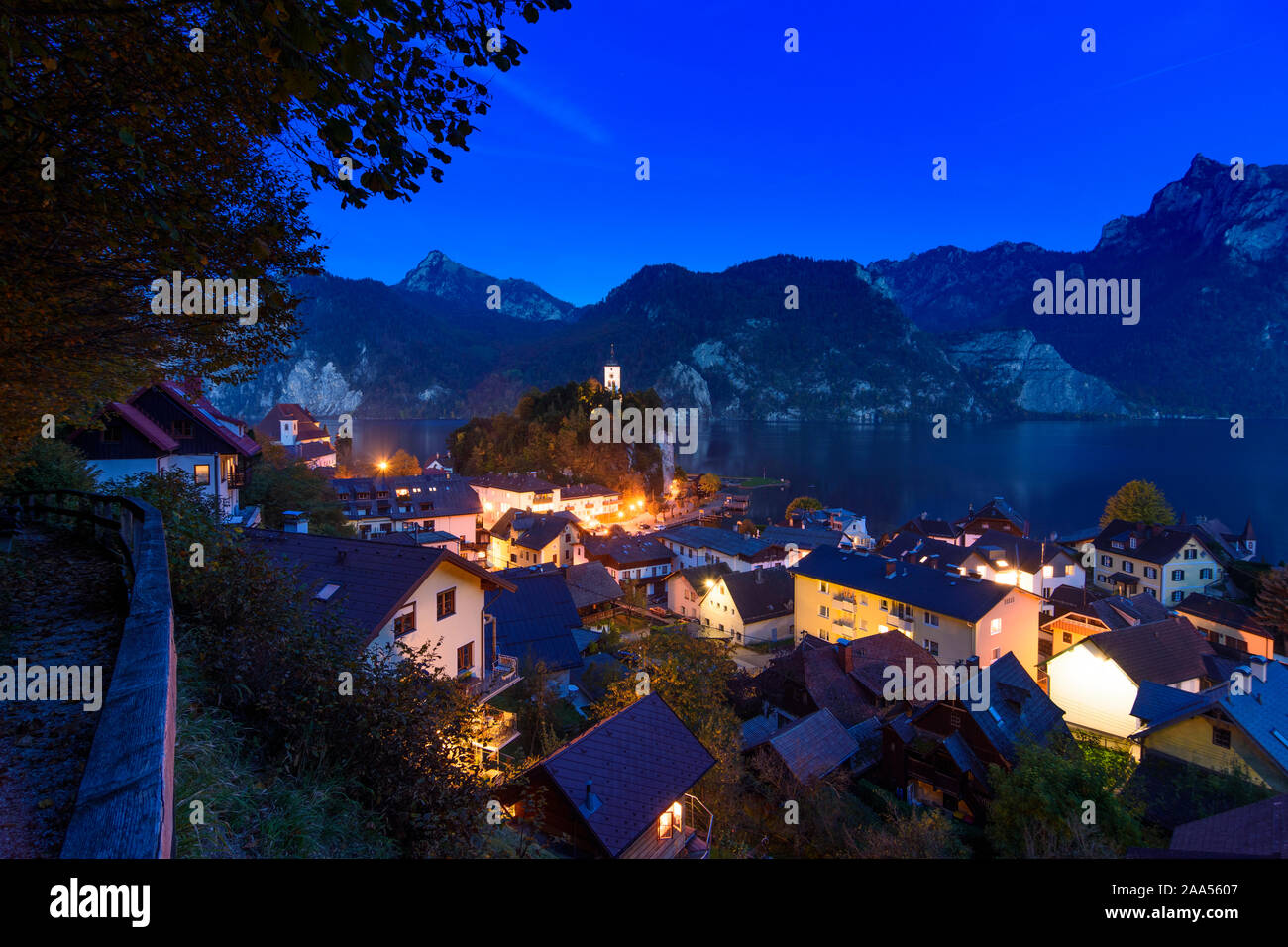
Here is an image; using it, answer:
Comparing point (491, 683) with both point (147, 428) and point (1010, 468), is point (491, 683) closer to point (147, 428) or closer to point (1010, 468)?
point (147, 428)

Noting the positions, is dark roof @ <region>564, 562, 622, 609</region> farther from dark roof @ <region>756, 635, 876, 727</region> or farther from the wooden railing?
the wooden railing

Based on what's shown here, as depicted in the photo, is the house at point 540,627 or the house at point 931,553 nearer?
the house at point 540,627

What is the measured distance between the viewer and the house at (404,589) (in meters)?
13.1

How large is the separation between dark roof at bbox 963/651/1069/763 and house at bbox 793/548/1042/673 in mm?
4711

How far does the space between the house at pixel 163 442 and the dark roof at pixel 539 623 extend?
1052 centimetres

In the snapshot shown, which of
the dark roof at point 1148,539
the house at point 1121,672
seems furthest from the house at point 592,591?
the dark roof at point 1148,539

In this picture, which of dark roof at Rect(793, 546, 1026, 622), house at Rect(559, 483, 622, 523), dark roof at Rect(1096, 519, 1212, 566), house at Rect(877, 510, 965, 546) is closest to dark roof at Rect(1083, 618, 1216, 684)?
dark roof at Rect(793, 546, 1026, 622)

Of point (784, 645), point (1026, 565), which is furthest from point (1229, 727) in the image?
point (1026, 565)

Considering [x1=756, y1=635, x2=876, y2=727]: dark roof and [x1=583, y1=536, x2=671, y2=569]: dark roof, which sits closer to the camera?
[x1=756, y1=635, x2=876, y2=727]: dark roof

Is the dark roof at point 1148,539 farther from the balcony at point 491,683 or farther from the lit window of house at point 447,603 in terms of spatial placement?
the lit window of house at point 447,603

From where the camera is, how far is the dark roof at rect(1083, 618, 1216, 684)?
81.6ft

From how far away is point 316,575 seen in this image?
1391 cm

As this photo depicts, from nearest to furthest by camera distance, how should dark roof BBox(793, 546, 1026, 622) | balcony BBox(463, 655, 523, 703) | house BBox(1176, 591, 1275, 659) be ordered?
1. balcony BBox(463, 655, 523, 703)
2. dark roof BBox(793, 546, 1026, 622)
3. house BBox(1176, 591, 1275, 659)
